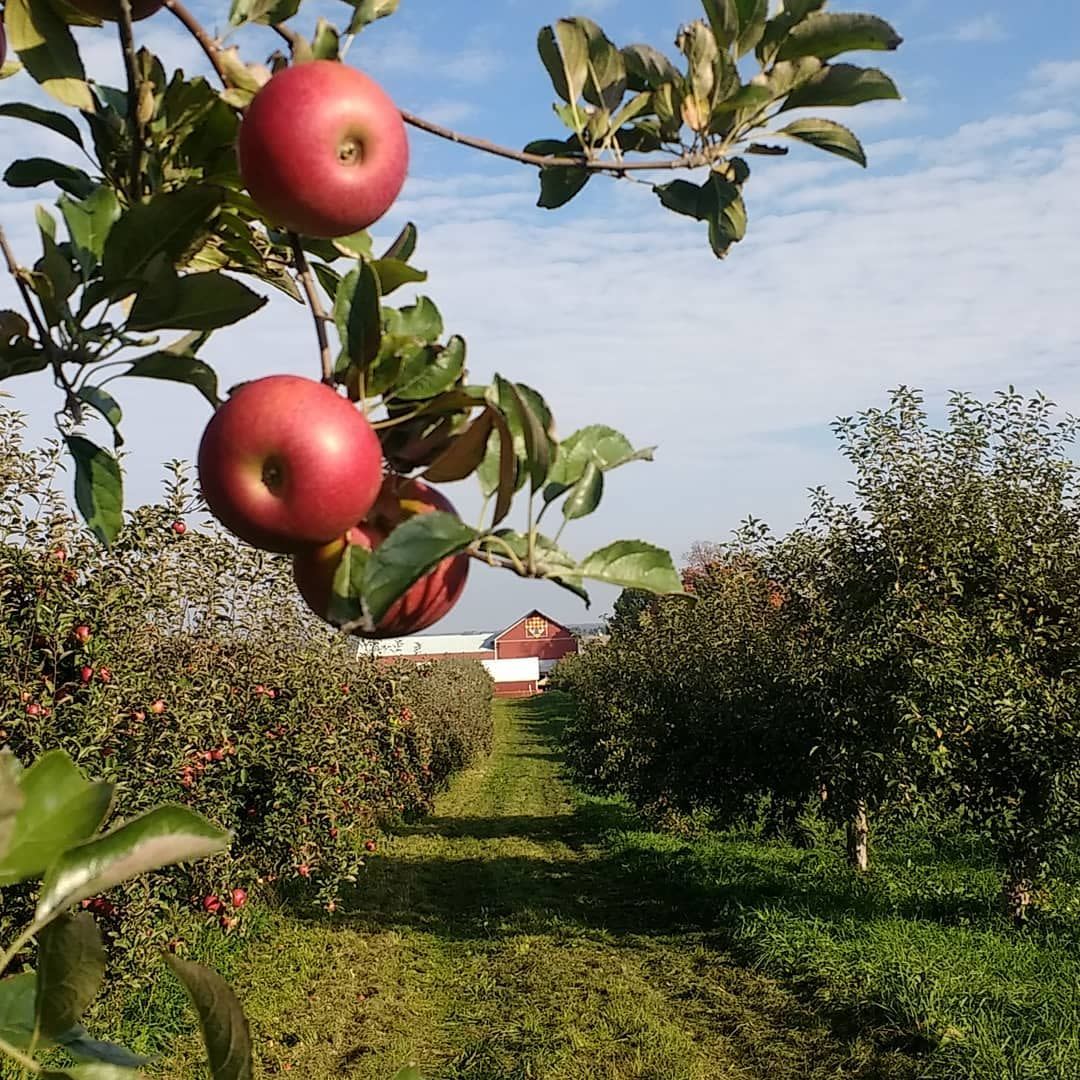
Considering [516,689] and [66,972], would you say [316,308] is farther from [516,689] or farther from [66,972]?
[516,689]

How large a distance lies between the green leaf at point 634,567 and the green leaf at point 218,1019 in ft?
1.10

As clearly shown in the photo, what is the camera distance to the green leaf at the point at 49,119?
3.00 ft

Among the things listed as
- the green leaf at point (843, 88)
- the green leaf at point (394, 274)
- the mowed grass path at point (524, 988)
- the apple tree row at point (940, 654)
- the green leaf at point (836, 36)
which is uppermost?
the green leaf at point (836, 36)

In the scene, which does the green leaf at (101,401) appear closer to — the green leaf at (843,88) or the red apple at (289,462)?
the red apple at (289,462)

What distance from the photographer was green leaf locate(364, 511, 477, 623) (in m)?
0.63

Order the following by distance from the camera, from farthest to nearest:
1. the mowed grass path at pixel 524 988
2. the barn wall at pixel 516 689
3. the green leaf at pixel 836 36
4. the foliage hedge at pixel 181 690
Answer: the barn wall at pixel 516 689 → the mowed grass path at pixel 524 988 → the foliage hedge at pixel 181 690 → the green leaf at pixel 836 36

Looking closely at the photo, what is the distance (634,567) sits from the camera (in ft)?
2.48

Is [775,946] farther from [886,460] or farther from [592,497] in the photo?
[592,497]

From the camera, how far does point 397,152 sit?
29.0 inches

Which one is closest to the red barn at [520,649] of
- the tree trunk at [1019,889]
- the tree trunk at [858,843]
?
the tree trunk at [858,843]

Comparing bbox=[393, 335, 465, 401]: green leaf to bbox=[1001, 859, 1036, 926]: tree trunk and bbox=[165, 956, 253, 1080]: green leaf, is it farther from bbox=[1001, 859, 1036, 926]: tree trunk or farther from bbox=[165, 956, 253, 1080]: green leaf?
bbox=[1001, 859, 1036, 926]: tree trunk

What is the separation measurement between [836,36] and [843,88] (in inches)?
A: 1.7

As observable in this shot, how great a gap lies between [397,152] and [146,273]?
188 mm

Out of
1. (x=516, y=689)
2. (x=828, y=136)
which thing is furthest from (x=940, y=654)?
(x=516, y=689)
